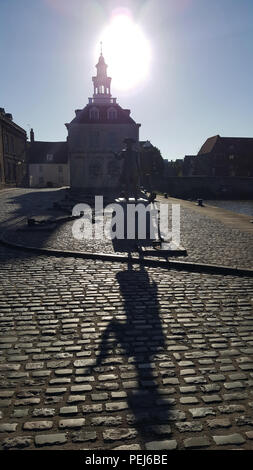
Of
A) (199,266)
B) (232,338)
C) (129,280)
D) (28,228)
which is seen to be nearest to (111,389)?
(232,338)

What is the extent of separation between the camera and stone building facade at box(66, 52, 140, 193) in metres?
36.9

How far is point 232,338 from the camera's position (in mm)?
4031

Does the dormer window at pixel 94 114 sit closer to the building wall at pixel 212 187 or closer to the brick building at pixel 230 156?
the building wall at pixel 212 187

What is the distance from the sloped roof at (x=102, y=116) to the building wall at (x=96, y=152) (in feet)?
1.79

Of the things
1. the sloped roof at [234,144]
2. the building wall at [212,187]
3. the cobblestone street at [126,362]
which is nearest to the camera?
the cobblestone street at [126,362]

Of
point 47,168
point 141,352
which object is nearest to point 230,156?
point 47,168

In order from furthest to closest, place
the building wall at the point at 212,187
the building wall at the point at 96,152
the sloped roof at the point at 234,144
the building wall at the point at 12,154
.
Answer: the sloped roof at the point at 234,144
the building wall at the point at 212,187
the building wall at the point at 12,154
the building wall at the point at 96,152

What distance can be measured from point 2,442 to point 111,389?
1.05 meters

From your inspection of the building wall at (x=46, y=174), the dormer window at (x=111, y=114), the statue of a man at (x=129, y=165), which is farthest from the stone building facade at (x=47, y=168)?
the statue of a man at (x=129, y=165)

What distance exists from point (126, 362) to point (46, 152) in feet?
195

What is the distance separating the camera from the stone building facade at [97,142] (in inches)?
1452

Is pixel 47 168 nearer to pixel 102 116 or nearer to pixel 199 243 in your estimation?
pixel 102 116

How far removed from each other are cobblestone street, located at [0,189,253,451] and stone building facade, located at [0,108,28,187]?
35056 mm

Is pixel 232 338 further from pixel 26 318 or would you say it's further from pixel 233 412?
pixel 26 318
